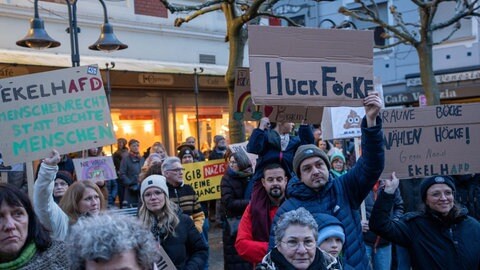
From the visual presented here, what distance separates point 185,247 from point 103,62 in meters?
9.92

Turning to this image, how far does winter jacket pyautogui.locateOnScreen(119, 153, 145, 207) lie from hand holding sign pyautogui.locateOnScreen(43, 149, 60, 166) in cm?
579

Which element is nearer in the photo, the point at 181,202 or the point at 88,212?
the point at 88,212

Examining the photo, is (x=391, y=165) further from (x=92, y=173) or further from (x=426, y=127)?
(x=92, y=173)

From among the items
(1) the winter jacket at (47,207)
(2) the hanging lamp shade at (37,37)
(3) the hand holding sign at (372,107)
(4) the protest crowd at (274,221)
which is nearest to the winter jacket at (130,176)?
(2) the hanging lamp shade at (37,37)

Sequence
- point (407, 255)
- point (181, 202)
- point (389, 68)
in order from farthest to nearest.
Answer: point (389, 68), point (181, 202), point (407, 255)

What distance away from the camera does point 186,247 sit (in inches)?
174

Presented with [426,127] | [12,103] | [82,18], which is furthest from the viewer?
[82,18]

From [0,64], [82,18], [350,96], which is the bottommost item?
[350,96]

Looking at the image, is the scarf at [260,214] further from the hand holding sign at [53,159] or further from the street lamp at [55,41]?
the street lamp at [55,41]

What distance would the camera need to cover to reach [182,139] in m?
15.8

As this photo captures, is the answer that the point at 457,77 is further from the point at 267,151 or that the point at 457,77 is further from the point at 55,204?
the point at 55,204

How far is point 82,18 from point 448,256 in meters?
11.8

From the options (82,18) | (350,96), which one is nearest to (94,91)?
(350,96)

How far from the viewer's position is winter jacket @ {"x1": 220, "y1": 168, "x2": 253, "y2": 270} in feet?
20.5
